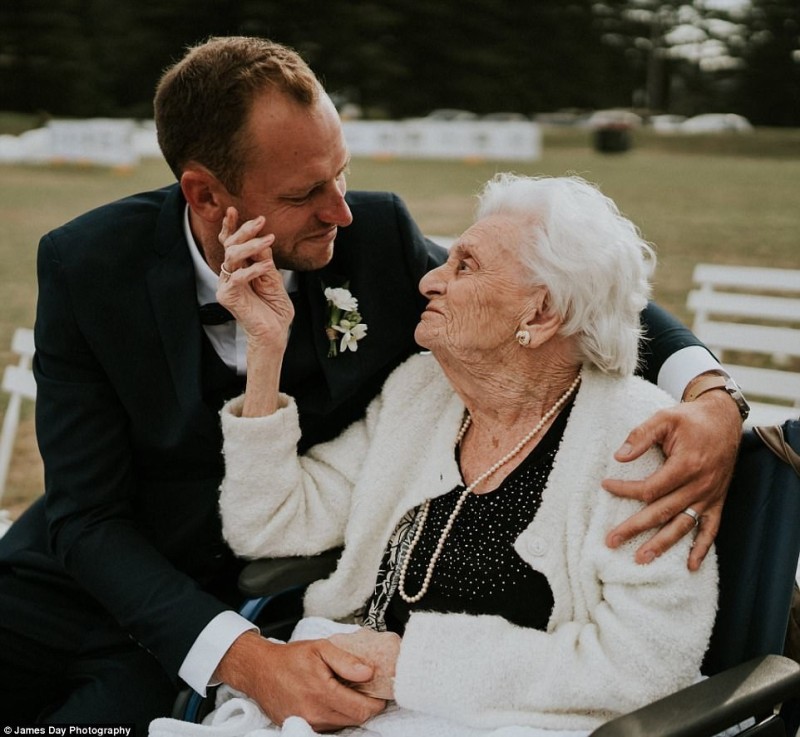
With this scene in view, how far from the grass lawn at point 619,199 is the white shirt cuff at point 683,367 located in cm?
250

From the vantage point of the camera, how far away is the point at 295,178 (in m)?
1.97

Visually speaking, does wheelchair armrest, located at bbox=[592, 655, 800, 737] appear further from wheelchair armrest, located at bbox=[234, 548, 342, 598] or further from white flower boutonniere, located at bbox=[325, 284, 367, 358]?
white flower boutonniere, located at bbox=[325, 284, 367, 358]

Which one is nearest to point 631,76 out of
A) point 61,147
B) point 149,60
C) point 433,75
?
point 433,75

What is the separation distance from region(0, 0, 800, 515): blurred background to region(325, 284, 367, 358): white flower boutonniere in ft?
30.5

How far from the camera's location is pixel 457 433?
1.99 meters

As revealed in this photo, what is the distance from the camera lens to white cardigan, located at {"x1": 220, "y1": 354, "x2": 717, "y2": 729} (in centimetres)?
159

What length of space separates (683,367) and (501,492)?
0.51 m

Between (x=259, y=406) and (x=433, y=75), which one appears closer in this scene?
(x=259, y=406)

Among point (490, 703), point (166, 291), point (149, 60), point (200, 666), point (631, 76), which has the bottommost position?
point (631, 76)

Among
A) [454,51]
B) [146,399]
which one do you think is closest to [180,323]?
[146,399]

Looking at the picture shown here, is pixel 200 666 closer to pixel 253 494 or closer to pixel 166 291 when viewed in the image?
pixel 253 494

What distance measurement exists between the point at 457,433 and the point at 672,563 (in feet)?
1.85

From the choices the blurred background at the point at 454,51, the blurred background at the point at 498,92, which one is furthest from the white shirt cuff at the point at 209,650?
the blurred background at the point at 454,51

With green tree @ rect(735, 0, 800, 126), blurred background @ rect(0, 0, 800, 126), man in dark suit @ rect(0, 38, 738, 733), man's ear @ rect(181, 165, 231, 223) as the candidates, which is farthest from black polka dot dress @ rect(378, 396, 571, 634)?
green tree @ rect(735, 0, 800, 126)
